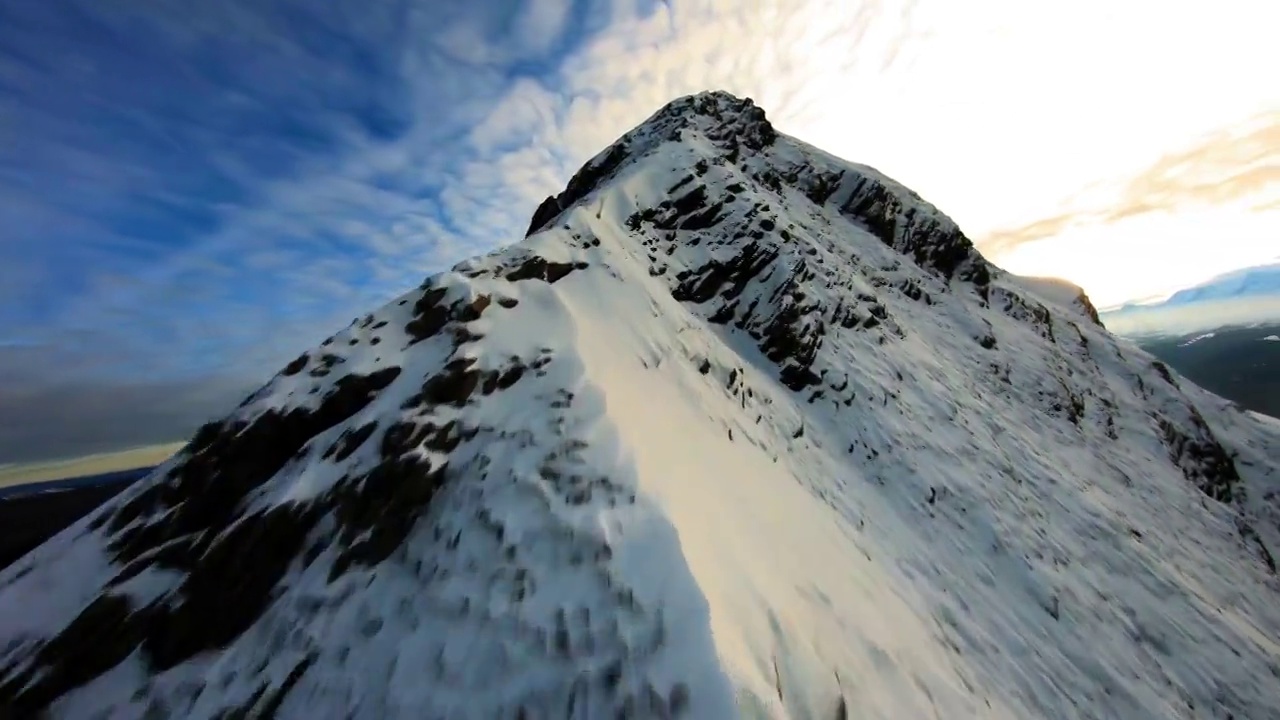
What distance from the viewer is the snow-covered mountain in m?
6.44

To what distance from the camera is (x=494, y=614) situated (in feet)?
21.7

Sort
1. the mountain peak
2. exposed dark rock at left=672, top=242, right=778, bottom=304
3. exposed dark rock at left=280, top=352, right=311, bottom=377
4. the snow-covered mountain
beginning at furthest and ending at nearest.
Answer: the mountain peak, exposed dark rock at left=672, top=242, right=778, bottom=304, exposed dark rock at left=280, top=352, right=311, bottom=377, the snow-covered mountain

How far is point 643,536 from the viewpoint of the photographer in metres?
7.10

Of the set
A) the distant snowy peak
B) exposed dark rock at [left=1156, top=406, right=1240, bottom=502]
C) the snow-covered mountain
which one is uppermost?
the distant snowy peak

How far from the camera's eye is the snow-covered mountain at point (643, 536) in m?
6.44

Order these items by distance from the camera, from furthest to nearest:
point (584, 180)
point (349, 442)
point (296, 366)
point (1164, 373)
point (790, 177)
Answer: point (1164, 373) → point (790, 177) → point (584, 180) → point (296, 366) → point (349, 442)

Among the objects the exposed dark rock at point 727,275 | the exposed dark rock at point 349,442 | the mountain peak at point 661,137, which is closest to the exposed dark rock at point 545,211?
the mountain peak at point 661,137

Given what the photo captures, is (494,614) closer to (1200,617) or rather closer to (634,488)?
(634,488)

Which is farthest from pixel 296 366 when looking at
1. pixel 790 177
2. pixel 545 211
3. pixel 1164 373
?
pixel 1164 373

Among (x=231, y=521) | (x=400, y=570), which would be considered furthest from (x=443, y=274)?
(x=400, y=570)

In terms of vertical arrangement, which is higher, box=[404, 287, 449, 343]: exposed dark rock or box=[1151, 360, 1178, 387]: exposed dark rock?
box=[404, 287, 449, 343]: exposed dark rock

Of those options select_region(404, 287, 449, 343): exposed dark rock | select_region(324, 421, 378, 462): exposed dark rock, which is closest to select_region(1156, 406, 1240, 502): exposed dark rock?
select_region(404, 287, 449, 343): exposed dark rock

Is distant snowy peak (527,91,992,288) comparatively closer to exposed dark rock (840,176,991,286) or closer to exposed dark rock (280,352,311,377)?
exposed dark rock (840,176,991,286)

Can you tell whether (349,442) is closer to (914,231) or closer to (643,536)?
(643,536)
